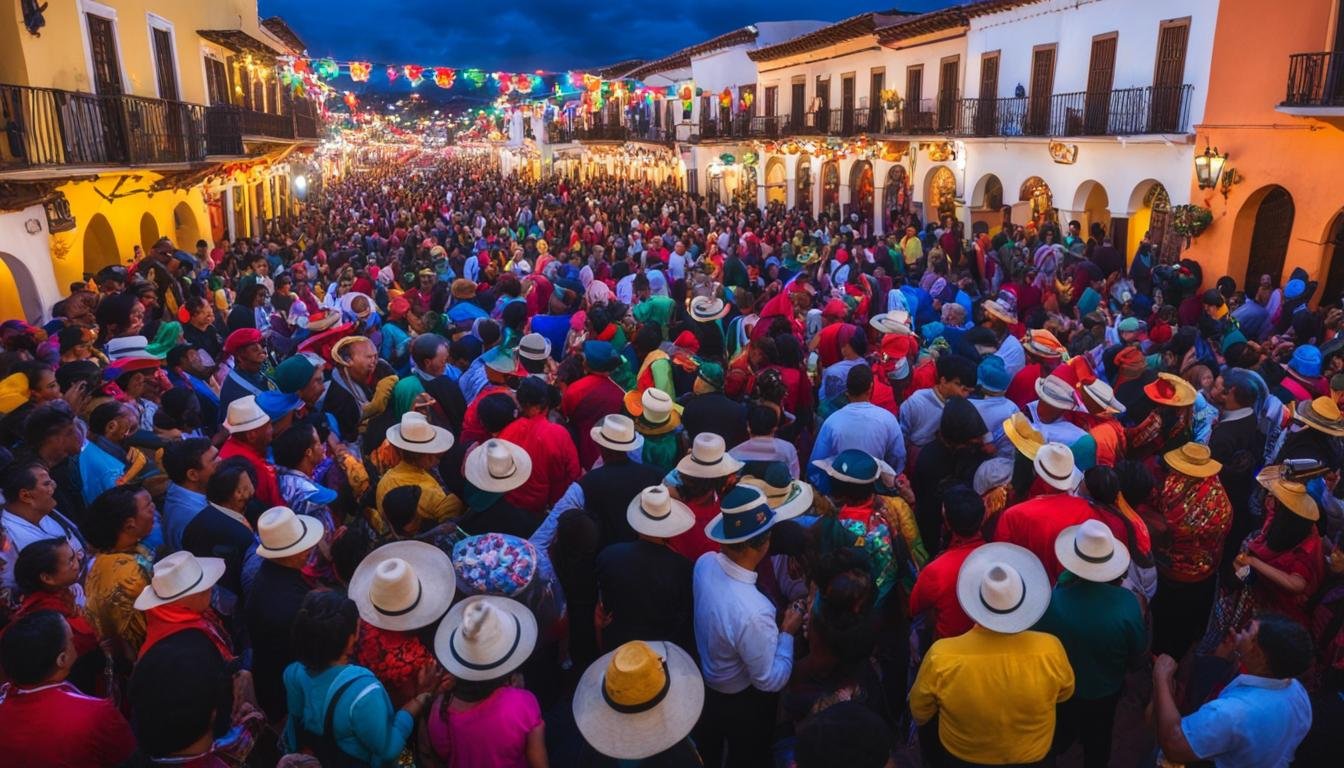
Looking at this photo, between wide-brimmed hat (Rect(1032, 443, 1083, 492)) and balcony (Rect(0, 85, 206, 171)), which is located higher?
balcony (Rect(0, 85, 206, 171))

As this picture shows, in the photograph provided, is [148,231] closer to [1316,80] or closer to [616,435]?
[616,435]

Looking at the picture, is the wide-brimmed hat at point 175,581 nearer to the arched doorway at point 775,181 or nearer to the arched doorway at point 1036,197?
the arched doorway at point 1036,197

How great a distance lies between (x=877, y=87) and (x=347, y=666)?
2432 cm

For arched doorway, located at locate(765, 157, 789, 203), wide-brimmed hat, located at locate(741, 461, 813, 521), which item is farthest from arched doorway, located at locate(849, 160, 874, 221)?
wide-brimmed hat, located at locate(741, 461, 813, 521)

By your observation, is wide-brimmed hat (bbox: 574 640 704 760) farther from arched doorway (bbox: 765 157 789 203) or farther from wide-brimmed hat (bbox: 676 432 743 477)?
arched doorway (bbox: 765 157 789 203)

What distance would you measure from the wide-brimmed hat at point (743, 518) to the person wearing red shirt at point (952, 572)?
0.73m

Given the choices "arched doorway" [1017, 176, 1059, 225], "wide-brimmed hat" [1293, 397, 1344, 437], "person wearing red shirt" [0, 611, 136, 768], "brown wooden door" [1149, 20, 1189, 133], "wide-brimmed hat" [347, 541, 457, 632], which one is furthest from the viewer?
"arched doorway" [1017, 176, 1059, 225]

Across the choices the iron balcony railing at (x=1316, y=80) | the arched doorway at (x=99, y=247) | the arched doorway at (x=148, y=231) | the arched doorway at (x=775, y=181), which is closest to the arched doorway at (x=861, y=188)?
the arched doorway at (x=775, y=181)

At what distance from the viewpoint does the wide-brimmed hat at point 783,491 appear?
149 inches

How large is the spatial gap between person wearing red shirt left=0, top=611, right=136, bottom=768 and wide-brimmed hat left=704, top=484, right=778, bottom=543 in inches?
84.6

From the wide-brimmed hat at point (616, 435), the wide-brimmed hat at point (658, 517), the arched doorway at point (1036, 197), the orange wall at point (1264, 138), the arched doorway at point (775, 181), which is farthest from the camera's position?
the arched doorway at point (775, 181)

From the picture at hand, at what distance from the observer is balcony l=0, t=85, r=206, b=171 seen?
886 centimetres

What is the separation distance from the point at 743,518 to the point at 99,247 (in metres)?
13.7

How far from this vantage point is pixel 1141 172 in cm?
1502
